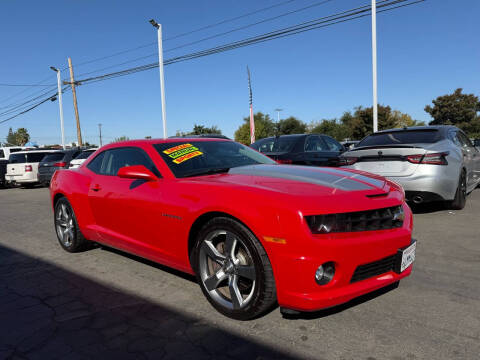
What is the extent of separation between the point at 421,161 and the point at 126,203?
14.1 feet

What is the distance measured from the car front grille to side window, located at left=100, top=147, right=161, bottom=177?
2.00m

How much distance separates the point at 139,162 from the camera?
369cm

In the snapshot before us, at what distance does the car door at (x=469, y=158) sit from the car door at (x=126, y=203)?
18.2 feet

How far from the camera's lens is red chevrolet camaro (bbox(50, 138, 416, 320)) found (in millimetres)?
2303

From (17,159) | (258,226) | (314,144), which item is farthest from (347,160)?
(17,159)

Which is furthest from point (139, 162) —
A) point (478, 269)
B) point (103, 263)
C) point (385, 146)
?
point (385, 146)

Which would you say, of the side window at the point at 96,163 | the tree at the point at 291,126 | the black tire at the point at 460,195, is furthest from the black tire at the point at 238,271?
the tree at the point at 291,126

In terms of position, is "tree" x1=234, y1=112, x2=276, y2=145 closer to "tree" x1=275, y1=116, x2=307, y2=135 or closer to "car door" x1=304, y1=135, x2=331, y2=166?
"tree" x1=275, y1=116, x2=307, y2=135

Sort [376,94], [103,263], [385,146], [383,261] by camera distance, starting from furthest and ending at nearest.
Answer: [376,94] → [385,146] → [103,263] → [383,261]

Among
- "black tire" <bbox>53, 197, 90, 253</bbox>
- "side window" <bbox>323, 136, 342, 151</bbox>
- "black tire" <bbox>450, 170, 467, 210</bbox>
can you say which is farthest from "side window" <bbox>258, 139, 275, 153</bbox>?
"black tire" <bbox>53, 197, 90, 253</bbox>

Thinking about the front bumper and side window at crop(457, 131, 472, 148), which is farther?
side window at crop(457, 131, 472, 148)

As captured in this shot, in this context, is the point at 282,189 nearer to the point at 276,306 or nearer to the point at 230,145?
the point at 276,306

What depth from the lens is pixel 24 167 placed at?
52.0ft

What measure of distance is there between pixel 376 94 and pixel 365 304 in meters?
15.3
